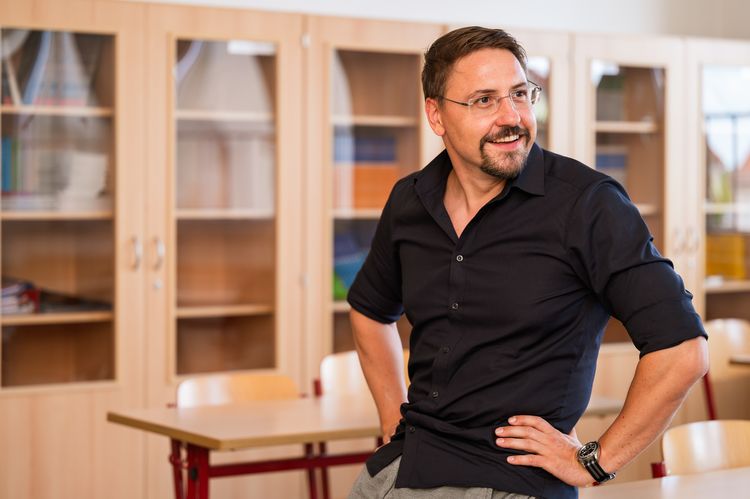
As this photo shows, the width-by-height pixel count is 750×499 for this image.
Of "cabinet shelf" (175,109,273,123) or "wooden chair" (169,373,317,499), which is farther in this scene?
"cabinet shelf" (175,109,273,123)

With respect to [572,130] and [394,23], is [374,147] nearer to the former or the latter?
[394,23]

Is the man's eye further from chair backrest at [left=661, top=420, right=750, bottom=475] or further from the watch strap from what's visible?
chair backrest at [left=661, top=420, right=750, bottom=475]

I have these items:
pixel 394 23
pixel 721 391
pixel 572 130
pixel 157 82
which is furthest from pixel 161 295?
pixel 721 391

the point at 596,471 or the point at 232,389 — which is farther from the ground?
the point at 596,471

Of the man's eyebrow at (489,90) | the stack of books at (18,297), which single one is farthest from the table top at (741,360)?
the man's eyebrow at (489,90)

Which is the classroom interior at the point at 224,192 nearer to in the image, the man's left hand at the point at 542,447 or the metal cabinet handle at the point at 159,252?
the metal cabinet handle at the point at 159,252

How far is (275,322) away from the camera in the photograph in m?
4.68

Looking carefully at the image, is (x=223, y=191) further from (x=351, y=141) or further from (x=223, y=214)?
(x=351, y=141)

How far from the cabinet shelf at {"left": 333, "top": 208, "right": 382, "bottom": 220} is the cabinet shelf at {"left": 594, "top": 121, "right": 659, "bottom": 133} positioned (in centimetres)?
115

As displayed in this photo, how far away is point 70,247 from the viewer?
4.36 meters

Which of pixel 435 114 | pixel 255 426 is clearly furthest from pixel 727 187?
pixel 435 114

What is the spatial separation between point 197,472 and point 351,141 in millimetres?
2024

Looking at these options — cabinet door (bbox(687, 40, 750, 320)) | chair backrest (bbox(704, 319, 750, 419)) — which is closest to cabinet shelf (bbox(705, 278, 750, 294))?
cabinet door (bbox(687, 40, 750, 320))

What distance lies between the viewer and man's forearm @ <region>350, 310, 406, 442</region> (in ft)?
7.69
